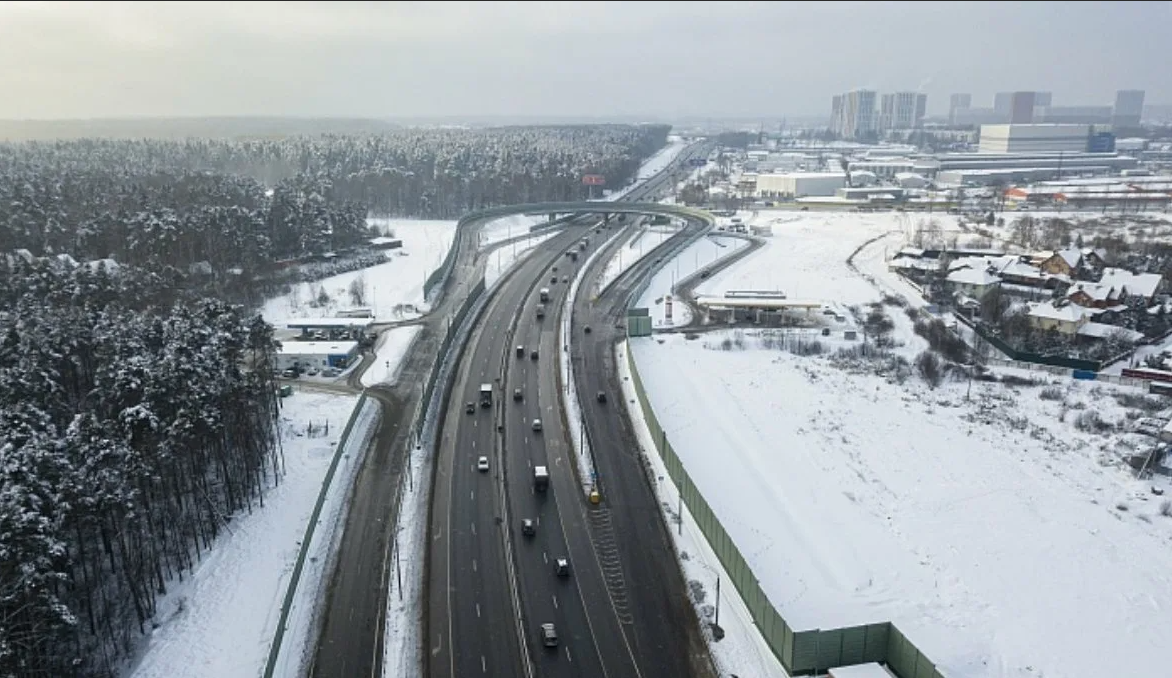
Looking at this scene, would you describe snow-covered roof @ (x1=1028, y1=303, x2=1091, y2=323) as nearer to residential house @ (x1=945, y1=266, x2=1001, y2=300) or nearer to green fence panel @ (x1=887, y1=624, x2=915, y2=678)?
residential house @ (x1=945, y1=266, x2=1001, y2=300)

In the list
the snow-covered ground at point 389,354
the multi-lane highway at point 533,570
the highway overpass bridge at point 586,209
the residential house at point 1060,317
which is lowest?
the multi-lane highway at point 533,570

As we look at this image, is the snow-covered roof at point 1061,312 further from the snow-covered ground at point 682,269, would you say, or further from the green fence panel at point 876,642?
the green fence panel at point 876,642

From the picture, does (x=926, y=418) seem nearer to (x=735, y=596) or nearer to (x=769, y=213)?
(x=735, y=596)

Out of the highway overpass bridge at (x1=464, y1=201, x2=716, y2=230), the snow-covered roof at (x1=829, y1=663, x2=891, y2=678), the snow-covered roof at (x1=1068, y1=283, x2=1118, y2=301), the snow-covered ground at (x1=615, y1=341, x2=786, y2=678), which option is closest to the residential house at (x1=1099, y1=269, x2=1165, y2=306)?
the snow-covered roof at (x1=1068, y1=283, x2=1118, y2=301)

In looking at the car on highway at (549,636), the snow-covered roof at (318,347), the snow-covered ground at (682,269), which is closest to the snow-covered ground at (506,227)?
the snow-covered ground at (682,269)

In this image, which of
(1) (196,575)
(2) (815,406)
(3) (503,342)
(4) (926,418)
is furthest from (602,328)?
(1) (196,575)

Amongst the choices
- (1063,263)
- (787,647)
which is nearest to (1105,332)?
(1063,263)
